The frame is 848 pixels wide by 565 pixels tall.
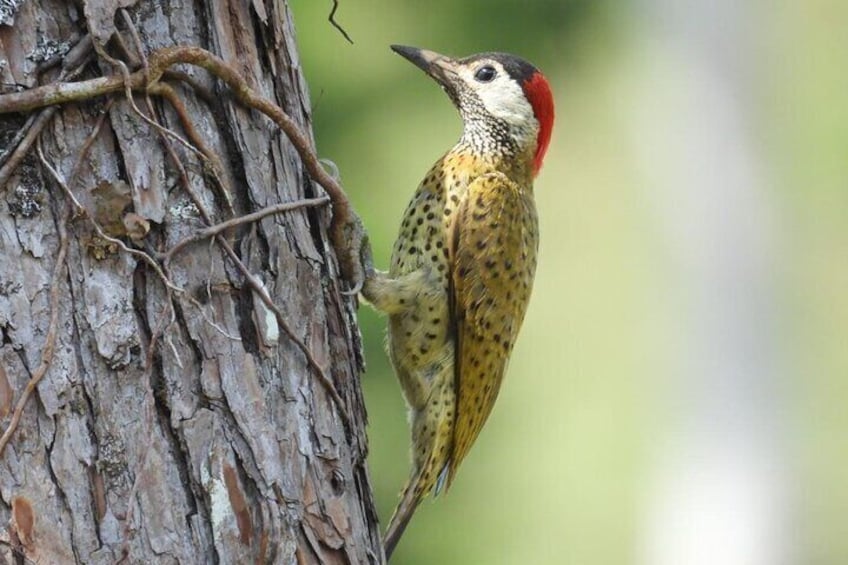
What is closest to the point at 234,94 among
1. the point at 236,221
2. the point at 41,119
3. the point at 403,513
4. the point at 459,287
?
the point at 236,221

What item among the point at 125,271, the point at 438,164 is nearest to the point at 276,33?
the point at 125,271

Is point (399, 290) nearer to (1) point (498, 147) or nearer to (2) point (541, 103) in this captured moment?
(1) point (498, 147)

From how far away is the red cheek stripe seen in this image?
15.3 feet

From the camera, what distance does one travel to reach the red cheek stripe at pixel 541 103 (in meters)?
4.65

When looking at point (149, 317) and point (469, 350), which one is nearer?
point (149, 317)

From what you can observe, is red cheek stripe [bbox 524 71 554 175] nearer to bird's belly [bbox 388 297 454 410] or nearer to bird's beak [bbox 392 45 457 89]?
bird's beak [bbox 392 45 457 89]

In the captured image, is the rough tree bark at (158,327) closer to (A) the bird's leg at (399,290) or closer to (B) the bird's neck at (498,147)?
(A) the bird's leg at (399,290)

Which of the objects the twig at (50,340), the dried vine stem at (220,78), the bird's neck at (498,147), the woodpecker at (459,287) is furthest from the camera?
the bird's neck at (498,147)

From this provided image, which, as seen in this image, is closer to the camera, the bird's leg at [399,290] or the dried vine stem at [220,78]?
the dried vine stem at [220,78]

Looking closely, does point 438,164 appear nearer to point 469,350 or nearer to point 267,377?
point 469,350

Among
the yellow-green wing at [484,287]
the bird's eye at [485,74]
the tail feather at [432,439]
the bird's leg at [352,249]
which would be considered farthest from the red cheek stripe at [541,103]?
the bird's leg at [352,249]

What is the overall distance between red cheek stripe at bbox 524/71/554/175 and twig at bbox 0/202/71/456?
91.2 inches

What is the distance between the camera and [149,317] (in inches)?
105

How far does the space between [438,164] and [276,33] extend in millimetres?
1575
